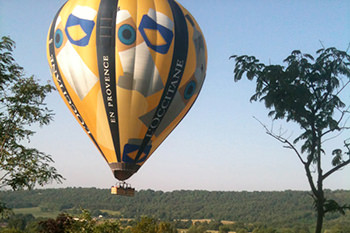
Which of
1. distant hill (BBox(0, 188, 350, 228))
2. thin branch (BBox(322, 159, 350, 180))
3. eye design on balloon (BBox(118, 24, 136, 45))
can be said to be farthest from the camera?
distant hill (BBox(0, 188, 350, 228))

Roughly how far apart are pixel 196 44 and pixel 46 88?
986 centimetres

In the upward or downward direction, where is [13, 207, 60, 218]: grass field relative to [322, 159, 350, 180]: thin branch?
upward

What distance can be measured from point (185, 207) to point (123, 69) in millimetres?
168396

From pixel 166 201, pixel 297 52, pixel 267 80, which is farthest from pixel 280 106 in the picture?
pixel 166 201

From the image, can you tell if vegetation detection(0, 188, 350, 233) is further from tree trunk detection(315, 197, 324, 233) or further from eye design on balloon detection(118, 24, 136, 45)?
eye design on balloon detection(118, 24, 136, 45)

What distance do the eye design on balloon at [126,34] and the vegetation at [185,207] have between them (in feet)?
391

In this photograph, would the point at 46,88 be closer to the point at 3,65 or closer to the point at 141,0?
the point at 3,65

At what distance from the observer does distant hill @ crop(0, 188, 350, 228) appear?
529 feet

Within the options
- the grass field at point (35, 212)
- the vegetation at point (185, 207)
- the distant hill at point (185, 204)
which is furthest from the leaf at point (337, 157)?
the grass field at point (35, 212)

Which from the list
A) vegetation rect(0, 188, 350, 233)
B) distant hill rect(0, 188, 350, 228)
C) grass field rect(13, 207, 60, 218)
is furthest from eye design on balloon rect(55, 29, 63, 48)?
grass field rect(13, 207, 60, 218)

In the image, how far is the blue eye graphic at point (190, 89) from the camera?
2581cm

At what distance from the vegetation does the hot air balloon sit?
117 meters

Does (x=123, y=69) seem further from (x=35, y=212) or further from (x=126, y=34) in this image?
(x=35, y=212)

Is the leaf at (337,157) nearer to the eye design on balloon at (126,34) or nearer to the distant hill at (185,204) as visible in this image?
the eye design on balloon at (126,34)
